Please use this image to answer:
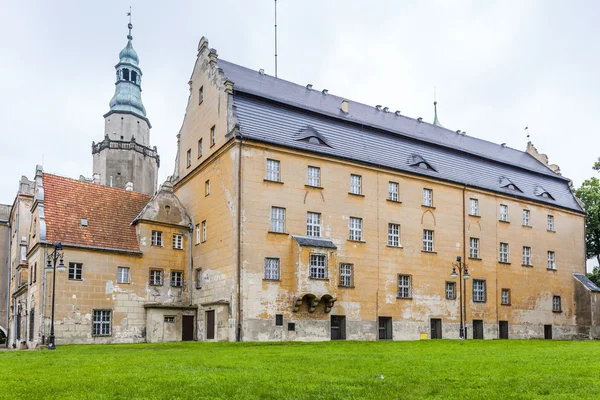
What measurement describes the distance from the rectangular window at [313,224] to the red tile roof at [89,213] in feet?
36.5

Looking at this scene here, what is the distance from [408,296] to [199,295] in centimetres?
1419

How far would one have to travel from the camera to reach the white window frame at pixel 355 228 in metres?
39.0

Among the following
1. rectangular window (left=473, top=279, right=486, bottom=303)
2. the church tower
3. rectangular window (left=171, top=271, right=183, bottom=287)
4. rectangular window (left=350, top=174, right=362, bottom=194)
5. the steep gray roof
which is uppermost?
the church tower

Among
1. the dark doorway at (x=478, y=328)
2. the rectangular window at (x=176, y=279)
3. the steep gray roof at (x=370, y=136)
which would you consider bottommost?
the dark doorway at (x=478, y=328)

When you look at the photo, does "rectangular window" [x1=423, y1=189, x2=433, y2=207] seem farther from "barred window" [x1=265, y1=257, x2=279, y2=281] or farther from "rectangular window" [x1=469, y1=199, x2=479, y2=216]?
"barred window" [x1=265, y1=257, x2=279, y2=281]

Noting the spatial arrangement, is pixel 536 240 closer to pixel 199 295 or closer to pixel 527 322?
pixel 527 322

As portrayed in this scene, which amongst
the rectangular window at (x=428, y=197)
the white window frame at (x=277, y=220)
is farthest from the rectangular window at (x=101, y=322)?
the rectangular window at (x=428, y=197)

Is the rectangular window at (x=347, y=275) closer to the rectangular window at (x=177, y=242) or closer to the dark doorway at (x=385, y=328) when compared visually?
the dark doorway at (x=385, y=328)

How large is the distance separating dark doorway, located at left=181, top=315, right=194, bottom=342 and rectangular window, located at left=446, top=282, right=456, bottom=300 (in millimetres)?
18376

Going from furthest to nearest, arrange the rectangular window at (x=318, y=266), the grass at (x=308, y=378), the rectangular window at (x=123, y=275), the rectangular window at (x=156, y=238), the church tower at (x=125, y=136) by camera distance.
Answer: the church tower at (x=125, y=136), the rectangular window at (x=156, y=238), the rectangular window at (x=123, y=275), the rectangular window at (x=318, y=266), the grass at (x=308, y=378)

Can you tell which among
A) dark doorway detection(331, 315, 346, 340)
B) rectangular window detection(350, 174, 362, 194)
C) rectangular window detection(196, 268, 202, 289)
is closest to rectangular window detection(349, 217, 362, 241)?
rectangular window detection(350, 174, 362, 194)

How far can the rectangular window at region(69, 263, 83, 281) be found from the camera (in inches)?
1385

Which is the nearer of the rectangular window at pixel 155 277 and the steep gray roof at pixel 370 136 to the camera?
the steep gray roof at pixel 370 136

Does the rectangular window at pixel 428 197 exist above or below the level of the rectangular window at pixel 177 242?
above
